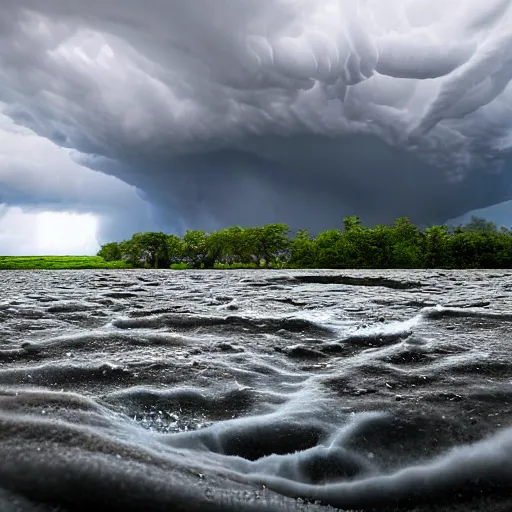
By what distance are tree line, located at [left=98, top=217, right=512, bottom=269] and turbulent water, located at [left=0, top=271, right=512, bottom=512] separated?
7781 centimetres

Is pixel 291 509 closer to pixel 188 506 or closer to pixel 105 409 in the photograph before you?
pixel 188 506

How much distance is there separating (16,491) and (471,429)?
220cm

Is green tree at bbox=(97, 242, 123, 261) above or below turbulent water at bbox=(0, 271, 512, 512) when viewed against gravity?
above

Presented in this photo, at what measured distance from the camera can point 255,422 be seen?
2436 mm

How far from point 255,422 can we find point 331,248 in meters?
87.7

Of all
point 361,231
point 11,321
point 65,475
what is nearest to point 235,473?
point 65,475

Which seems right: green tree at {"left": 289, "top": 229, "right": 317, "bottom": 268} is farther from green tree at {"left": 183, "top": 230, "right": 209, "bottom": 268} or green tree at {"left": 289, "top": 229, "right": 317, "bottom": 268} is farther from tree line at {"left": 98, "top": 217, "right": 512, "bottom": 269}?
green tree at {"left": 183, "top": 230, "right": 209, "bottom": 268}

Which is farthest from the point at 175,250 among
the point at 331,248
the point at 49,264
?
the point at 331,248

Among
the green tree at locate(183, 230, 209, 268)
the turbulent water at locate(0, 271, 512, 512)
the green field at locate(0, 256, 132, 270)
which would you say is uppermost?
the green tree at locate(183, 230, 209, 268)

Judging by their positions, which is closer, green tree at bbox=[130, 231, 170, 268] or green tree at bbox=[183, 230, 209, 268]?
green tree at bbox=[183, 230, 209, 268]

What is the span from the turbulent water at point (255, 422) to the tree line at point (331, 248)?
3063 inches

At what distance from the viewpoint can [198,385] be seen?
3164mm

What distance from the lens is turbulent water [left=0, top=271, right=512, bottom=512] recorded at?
5.42 ft

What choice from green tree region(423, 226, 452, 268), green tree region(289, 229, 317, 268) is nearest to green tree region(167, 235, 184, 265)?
green tree region(289, 229, 317, 268)
